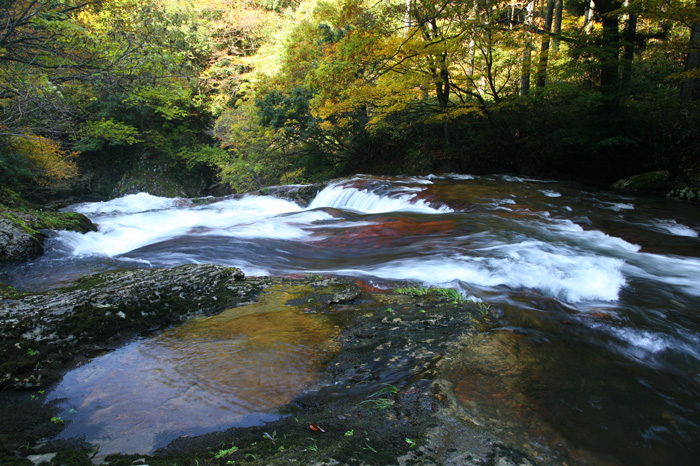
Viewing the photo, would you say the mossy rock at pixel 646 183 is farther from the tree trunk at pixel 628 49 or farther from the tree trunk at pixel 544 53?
the tree trunk at pixel 544 53

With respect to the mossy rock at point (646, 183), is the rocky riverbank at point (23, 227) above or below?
below

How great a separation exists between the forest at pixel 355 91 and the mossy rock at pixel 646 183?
0.51m

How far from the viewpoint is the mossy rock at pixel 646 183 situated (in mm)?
9984

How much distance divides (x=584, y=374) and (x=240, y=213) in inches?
394

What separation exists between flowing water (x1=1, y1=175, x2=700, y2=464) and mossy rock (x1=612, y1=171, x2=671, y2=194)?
0.97 m

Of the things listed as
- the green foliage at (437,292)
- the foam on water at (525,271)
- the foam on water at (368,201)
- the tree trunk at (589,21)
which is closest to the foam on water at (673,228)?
the foam on water at (525,271)

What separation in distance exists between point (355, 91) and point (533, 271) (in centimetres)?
1024

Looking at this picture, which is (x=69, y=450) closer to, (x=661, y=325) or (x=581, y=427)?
(x=581, y=427)

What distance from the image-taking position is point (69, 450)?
176 cm

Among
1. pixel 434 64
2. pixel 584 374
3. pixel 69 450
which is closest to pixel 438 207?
pixel 434 64

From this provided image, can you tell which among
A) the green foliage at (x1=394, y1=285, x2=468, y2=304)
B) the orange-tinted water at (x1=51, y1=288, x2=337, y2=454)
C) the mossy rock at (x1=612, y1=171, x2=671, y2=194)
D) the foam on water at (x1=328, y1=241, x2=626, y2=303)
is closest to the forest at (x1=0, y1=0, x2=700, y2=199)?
the mossy rock at (x1=612, y1=171, x2=671, y2=194)

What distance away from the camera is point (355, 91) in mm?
12961

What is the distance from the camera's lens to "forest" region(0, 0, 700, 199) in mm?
6602

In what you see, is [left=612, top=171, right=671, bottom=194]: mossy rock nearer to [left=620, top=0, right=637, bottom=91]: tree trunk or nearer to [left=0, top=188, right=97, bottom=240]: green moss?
[left=620, top=0, right=637, bottom=91]: tree trunk
